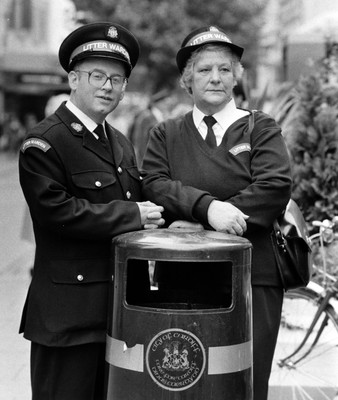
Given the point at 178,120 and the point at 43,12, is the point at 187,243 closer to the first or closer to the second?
the point at 178,120

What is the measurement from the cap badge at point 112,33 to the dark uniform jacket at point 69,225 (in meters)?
0.34

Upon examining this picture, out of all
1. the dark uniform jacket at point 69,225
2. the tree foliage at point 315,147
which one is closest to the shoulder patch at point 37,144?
the dark uniform jacket at point 69,225

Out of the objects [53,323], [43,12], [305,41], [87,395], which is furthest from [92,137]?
[43,12]

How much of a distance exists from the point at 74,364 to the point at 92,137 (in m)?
0.83

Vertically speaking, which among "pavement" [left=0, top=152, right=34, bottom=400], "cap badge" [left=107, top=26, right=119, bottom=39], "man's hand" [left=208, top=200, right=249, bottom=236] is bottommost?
"pavement" [left=0, top=152, right=34, bottom=400]

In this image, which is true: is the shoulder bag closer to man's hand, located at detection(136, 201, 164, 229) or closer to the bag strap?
the bag strap

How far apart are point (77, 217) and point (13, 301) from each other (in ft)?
14.4

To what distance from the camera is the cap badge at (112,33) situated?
3.04m

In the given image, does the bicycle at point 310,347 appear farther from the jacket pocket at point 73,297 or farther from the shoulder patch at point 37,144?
the shoulder patch at point 37,144

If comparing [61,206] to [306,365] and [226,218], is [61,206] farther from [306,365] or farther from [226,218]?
[306,365]

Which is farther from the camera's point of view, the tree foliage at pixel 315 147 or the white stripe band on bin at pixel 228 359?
the tree foliage at pixel 315 147

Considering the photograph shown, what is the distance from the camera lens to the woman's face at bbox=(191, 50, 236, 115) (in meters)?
3.17

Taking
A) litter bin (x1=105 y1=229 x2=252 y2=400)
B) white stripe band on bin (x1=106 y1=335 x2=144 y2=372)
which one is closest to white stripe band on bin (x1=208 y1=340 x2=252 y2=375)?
litter bin (x1=105 y1=229 x2=252 y2=400)

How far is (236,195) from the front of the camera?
10.0 ft
